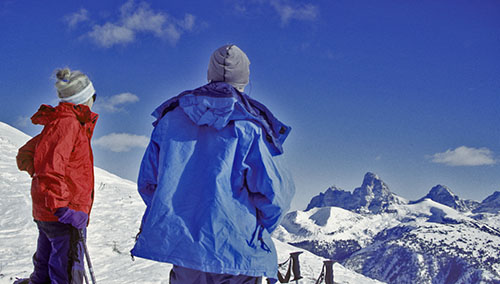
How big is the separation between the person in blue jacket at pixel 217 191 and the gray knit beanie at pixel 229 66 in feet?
0.43

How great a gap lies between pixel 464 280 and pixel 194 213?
22859cm

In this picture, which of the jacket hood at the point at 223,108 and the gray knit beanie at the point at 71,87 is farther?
the gray knit beanie at the point at 71,87

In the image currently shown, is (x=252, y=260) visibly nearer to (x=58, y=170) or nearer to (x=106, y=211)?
(x=58, y=170)

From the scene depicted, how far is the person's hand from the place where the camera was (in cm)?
374

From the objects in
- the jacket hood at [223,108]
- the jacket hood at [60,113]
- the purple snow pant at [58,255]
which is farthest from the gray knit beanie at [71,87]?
the jacket hood at [223,108]

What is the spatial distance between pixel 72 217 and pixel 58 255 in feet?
1.46

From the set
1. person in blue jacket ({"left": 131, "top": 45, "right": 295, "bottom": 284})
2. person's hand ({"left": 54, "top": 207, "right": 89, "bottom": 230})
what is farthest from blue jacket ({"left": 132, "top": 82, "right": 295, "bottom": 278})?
person's hand ({"left": 54, "top": 207, "right": 89, "bottom": 230})

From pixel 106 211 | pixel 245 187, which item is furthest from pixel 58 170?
pixel 106 211

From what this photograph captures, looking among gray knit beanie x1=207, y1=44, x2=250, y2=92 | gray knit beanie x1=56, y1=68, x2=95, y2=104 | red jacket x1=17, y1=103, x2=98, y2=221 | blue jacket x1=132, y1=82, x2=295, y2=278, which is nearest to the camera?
blue jacket x1=132, y1=82, x2=295, y2=278

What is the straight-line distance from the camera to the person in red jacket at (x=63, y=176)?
12.2ft

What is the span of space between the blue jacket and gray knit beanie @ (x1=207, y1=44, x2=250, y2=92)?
0.39 feet

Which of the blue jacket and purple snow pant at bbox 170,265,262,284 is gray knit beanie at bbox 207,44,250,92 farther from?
purple snow pant at bbox 170,265,262,284

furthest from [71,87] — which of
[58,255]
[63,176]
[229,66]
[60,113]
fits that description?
[229,66]

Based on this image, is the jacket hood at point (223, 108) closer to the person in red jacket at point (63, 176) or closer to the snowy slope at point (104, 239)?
the person in red jacket at point (63, 176)
